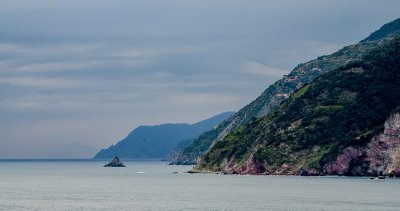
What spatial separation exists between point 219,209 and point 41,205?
38747 mm

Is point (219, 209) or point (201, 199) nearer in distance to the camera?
point (219, 209)

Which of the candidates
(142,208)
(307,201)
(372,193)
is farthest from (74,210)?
(372,193)

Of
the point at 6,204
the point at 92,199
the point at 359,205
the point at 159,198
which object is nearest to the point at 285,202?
the point at 359,205

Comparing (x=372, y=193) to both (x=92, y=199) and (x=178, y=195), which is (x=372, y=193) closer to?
(x=178, y=195)

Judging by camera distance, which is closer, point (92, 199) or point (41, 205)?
point (41, 205)

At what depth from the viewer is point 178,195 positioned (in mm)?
195250

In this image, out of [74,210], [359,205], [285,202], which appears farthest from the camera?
[285,202]

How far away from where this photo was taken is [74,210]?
145 m

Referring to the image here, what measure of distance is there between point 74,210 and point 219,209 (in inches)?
1087

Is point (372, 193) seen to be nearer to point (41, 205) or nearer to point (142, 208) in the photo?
point (142, 208)

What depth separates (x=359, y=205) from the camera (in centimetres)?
15625

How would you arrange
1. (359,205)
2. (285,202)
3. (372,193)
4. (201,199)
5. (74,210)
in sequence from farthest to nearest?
(372,193), (201,199), (285,202), (359,205), (74,210)

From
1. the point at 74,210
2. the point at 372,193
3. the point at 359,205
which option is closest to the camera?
the point at 74,210

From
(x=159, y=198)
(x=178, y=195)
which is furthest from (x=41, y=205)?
(x=178, y=195)
